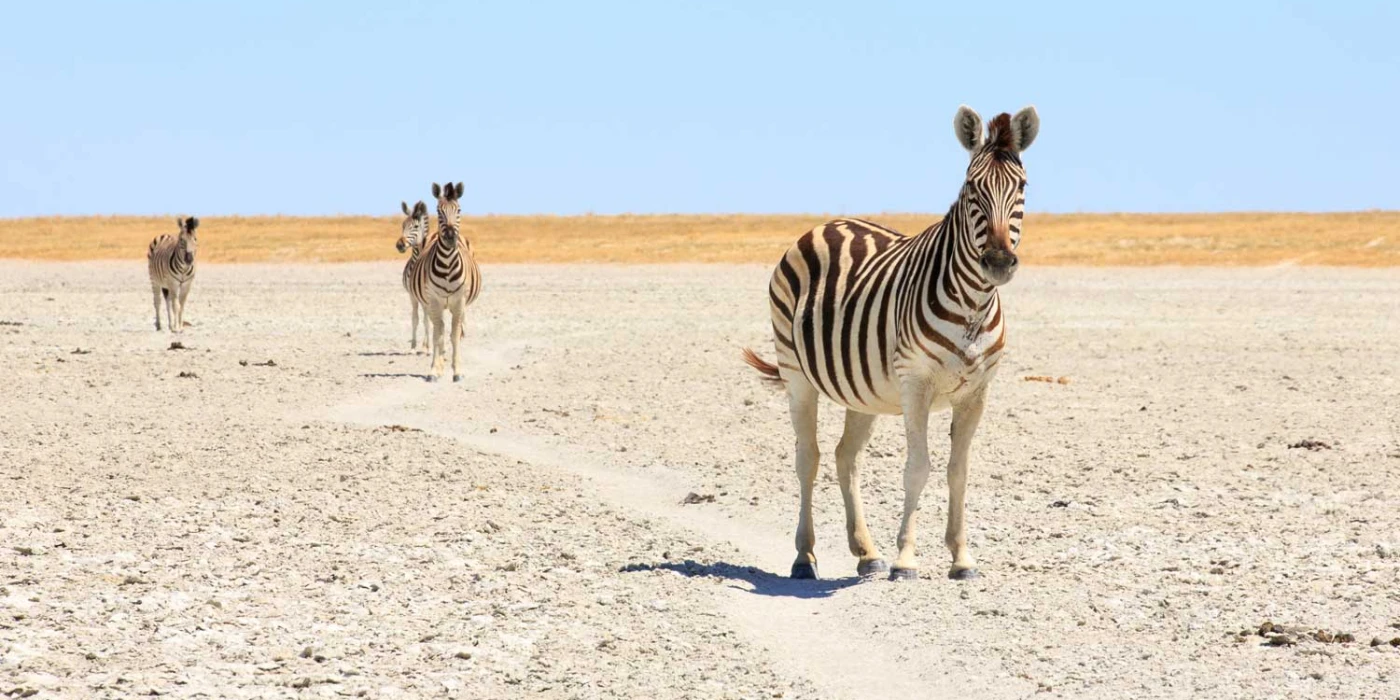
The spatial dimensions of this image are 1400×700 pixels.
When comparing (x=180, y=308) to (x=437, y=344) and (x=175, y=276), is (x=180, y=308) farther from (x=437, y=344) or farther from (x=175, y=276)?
(x=437, y=344)

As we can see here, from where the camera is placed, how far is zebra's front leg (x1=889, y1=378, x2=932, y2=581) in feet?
26.6

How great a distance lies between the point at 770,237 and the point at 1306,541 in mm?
52304

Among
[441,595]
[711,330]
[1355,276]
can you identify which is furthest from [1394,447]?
[1355,276]

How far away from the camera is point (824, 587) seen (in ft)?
27.8

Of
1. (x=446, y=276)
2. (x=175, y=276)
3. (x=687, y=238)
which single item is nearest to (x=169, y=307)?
(x=175, y=276)

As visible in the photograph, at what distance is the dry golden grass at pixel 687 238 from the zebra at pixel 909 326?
36.8 m

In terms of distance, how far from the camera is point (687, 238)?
61.8 meters

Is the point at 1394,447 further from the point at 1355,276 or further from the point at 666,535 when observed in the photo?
the point at 1355,276

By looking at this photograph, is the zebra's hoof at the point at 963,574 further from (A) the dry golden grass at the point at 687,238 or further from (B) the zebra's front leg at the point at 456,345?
(A) the dry golden grass at the point at 687,238

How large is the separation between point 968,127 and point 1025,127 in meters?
0.27

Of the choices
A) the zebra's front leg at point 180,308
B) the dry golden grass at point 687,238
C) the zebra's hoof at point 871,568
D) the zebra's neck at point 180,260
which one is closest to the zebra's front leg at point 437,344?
the zebra's front leg at point 180,308

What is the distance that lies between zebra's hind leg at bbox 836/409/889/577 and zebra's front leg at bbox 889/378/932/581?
30 centimetres

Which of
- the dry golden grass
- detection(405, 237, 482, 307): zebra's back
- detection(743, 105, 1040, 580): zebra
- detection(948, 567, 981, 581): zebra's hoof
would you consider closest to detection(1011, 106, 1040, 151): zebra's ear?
detection(743, 105, 1040, 580): zebra

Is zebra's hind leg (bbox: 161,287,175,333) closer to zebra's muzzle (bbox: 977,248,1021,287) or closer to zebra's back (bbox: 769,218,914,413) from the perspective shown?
zebra's back (bbox: 769,218,914,413)
